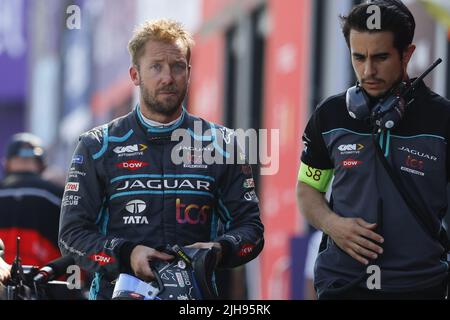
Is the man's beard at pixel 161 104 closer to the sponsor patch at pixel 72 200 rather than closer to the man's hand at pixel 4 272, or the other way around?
the sponsor patch at pixel 72 200

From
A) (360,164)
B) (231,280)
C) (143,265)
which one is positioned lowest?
(231,280)

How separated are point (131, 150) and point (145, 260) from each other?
0.61 m

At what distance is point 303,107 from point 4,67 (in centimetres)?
2590

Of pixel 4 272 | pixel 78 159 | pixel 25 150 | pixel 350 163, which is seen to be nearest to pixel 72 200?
pixel 78 159

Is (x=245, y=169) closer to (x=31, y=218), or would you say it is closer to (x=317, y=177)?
(x=317, y=177)

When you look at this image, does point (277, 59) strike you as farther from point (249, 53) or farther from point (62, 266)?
point (62, 266)

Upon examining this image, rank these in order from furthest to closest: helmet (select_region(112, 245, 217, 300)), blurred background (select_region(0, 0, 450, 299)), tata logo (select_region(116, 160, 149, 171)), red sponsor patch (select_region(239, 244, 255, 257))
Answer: blurred background (select_region(0, 0, 450, 299)) → tata logo (select_region(116, 160, 149, 171)) → red sponsor patch (select_region(239, 244, 255, 257)) → helmet (select_region(112, 245, 217, 300))

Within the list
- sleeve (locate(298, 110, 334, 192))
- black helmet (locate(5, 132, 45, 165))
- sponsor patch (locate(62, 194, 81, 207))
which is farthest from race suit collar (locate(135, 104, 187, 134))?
black helmet (locate(5, 132, 45, 165))

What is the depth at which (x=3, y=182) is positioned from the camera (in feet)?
31.4

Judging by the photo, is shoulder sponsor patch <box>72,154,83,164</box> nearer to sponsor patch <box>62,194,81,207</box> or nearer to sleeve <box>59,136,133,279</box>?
sleeve <box>59,136,133,279</box>

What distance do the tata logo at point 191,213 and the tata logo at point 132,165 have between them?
214 millimetres

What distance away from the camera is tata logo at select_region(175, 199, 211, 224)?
579 centimetres

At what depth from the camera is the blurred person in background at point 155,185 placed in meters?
5.77
